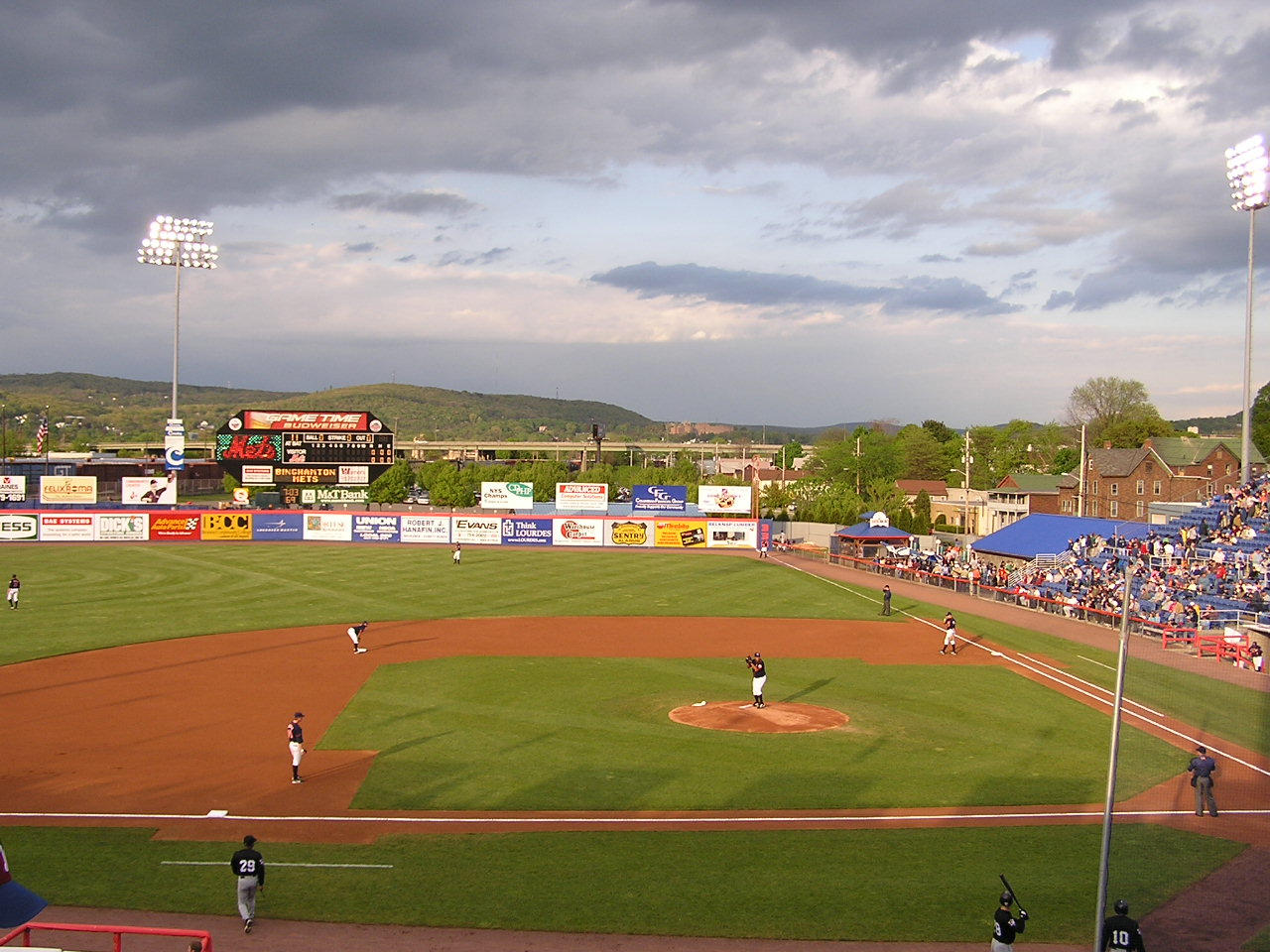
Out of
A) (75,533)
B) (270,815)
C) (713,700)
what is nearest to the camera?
(270,815)

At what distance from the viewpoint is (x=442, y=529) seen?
7081 cm

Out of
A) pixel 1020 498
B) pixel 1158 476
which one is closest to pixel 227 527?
pixel 1020 498

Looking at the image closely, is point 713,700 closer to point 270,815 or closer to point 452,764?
point 452,764

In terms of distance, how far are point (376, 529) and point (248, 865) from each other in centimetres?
5882

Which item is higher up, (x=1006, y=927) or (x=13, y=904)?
(x=13, y=904)

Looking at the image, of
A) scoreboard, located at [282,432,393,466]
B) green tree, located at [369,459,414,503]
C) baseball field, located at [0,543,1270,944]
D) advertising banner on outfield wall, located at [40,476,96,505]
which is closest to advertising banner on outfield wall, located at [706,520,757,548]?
scoreboard, located at [282,432,393,466]

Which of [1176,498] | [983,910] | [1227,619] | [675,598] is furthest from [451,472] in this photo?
[983,910]

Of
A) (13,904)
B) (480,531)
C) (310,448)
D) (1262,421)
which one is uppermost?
(1262,421)

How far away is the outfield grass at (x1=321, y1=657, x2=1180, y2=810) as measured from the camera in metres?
19.2

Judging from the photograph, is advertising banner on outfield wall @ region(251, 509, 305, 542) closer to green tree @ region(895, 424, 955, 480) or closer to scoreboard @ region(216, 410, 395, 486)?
scoreboard @ region(216, 410, 395, 486)

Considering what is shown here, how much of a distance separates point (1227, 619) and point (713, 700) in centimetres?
2198

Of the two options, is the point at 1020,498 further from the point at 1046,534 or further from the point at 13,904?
the point at 13,904

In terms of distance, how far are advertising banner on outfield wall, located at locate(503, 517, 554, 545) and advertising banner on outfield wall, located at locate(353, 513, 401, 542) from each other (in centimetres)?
778

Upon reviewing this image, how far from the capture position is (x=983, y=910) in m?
14.1
